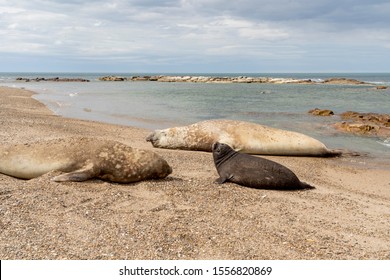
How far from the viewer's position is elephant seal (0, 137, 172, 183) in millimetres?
6594

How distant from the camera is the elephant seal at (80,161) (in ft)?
21.6

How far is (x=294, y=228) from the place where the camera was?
5027 millimetres

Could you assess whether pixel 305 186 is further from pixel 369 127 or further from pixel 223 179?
pixel 369 127

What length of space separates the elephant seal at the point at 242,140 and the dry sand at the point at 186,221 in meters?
3.48

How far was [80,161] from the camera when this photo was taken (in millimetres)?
6656

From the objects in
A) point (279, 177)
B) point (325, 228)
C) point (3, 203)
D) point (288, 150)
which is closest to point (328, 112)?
point (288, 150)

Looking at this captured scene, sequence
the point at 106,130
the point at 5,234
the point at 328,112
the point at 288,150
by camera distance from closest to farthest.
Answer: the point at 5,234 < the point at 288,150 < the point at 106,130 < the point at 328,112

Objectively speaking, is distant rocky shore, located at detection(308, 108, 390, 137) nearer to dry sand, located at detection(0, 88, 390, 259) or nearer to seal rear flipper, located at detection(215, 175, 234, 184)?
dry sand, located at detection(0, 88, 390, 259)

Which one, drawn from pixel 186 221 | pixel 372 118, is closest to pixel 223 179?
pixel 186 221

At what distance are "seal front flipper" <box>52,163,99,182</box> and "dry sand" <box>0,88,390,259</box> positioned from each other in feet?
0.32

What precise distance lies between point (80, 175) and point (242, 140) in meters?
5.76

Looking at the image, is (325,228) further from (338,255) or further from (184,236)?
(184,236)

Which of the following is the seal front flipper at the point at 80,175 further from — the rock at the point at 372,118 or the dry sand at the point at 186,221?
the rock at the point at 372,118

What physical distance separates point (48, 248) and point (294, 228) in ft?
9.10
